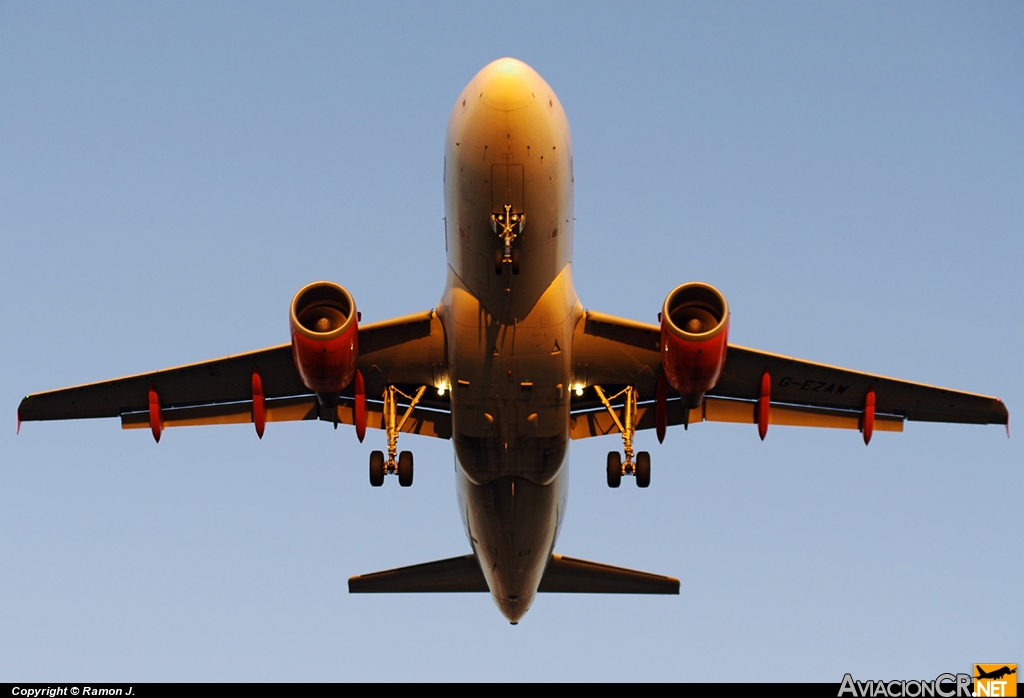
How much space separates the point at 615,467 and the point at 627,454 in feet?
1.54

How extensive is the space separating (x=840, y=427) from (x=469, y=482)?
8010 millimetres

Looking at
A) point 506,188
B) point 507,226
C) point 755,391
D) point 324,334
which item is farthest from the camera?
point 755,391

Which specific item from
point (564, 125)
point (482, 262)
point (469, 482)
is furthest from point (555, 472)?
point (564, 125)

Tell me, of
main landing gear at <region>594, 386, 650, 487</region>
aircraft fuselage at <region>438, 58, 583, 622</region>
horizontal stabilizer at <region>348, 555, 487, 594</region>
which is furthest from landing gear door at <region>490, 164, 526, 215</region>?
horizontal stabilizer at <region>348, 555, 487, 594</region>

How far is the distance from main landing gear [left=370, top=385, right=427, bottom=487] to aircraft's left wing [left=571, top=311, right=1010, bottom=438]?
354 centimetres

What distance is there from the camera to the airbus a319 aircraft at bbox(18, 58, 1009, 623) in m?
22.2

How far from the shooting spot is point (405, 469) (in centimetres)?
2602

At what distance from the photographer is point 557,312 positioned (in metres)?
23.8

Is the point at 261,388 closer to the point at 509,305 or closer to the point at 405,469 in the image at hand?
the point at 405,469

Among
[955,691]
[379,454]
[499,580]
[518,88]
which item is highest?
[518,88]

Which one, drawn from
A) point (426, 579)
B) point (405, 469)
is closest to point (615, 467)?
point (405, 469)

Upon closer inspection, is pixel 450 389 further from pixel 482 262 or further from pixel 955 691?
pixel 955 691

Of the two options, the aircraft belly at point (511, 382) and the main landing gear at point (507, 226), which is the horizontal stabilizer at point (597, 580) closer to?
the aircraft belly at point (511, 382)

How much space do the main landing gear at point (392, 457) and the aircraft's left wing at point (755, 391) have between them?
3.54 meters
